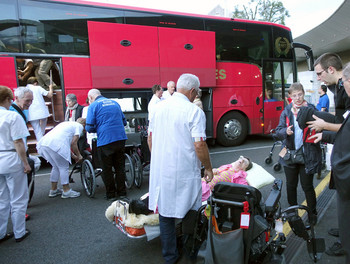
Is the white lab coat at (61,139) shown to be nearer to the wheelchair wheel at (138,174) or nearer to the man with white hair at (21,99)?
the man with white hair at (21,99)

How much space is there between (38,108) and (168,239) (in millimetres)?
5064

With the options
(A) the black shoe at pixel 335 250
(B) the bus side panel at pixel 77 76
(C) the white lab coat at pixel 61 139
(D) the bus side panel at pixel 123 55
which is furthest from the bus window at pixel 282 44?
(A) the black shoe at pixel 335 250

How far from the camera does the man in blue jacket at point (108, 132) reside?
4.19 metres

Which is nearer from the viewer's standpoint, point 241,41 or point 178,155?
point 178,155

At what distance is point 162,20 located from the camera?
716cm

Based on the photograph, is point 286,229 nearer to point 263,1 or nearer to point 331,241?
point 331,241

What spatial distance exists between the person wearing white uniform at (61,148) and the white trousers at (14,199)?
110cm

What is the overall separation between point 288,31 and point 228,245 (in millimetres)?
9051

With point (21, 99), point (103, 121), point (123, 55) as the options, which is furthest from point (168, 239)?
point (123, 55)

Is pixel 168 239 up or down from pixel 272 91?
down

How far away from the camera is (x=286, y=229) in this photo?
3283 millimetres

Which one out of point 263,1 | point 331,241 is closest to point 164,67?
point 331,241

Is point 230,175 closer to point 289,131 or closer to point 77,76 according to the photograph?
point 289,131

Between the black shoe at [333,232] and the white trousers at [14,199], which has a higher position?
the white trousers at [14,199]
